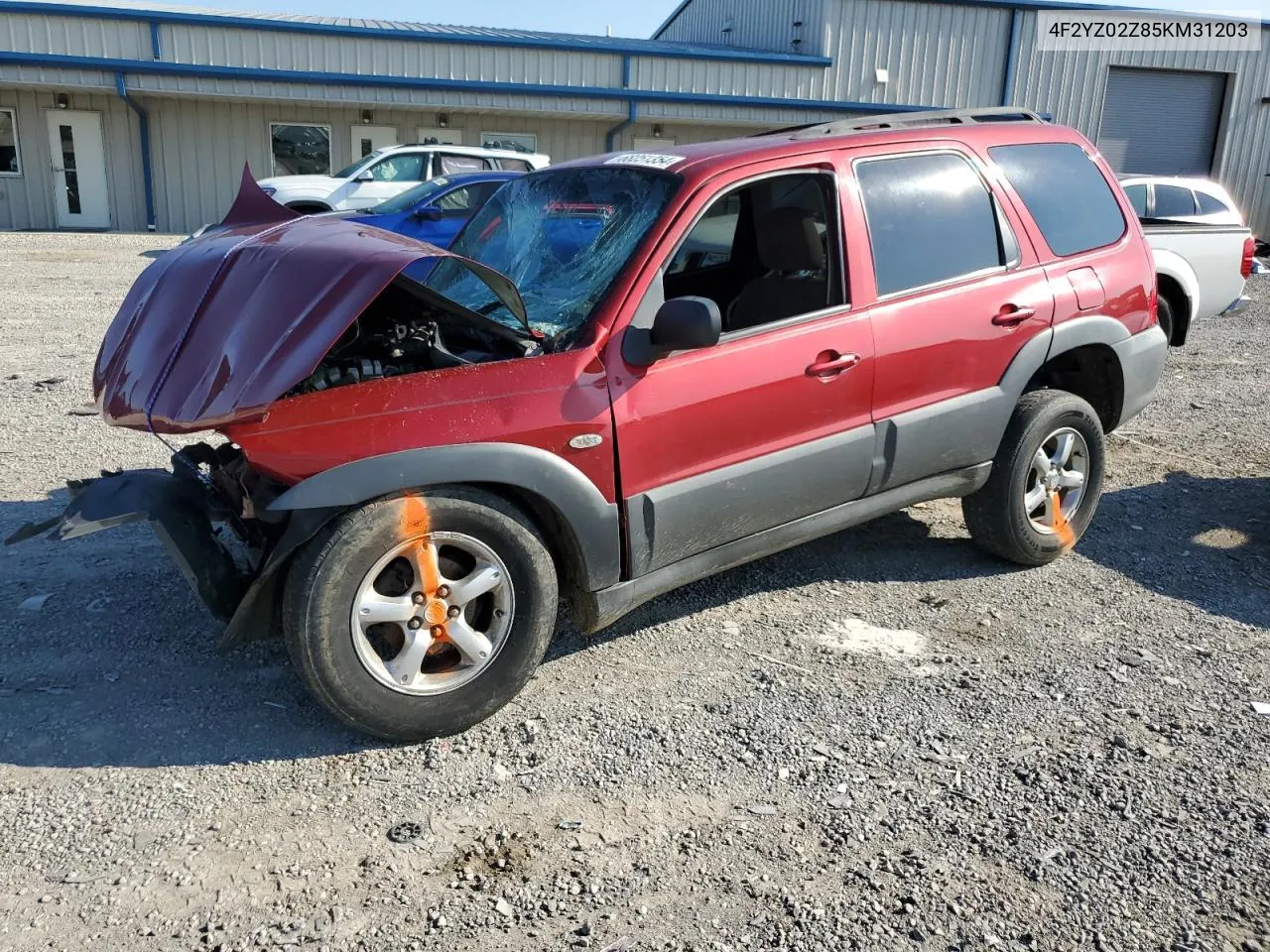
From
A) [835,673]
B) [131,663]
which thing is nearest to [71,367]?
[131,663]

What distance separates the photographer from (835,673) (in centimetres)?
404

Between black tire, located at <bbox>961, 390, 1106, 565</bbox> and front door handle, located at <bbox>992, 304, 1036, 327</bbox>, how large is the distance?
425 mm

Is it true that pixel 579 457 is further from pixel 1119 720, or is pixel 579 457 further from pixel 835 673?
pixel 1119 720

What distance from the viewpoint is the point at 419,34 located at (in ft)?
72.8

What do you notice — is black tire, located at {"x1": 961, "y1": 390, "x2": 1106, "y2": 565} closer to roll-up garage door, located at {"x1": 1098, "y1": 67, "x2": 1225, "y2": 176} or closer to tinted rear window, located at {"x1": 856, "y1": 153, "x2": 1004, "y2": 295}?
tinted rear window, located at {"x1": 856, "y1": 153, "x2": 1004, "y2": 295}

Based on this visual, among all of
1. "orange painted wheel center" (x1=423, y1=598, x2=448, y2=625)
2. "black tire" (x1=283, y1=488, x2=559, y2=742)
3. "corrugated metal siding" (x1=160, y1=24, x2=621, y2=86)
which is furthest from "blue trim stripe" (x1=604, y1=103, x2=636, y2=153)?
"orange painted wheel center" (x1=423, y1=598, x2=448, y2=625)

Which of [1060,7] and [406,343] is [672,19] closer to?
[1060,7]

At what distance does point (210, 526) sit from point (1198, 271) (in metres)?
8.70

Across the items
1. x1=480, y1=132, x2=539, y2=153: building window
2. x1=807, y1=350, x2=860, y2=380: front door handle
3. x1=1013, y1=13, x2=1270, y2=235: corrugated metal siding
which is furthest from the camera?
x1=1013, y1=13, x2=1270, y2=235: corrugated metal siding

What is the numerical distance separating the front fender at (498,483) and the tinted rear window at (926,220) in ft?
5.17

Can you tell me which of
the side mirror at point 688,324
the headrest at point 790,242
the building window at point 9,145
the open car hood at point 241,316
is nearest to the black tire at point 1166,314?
the headrest at point 790,242

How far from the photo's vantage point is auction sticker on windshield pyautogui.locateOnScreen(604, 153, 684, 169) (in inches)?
162

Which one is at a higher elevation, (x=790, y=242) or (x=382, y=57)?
(x=382, y=57)

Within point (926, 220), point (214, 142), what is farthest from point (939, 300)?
point (214, 142)
